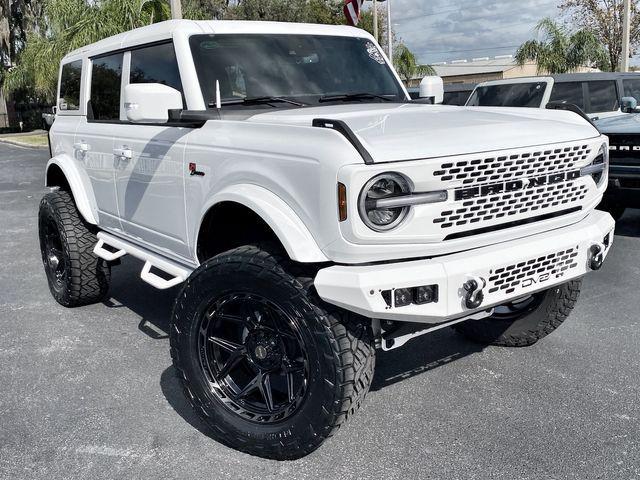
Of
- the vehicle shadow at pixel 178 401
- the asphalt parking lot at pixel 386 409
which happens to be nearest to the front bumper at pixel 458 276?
the asphalt parking lot at pixel 386 409

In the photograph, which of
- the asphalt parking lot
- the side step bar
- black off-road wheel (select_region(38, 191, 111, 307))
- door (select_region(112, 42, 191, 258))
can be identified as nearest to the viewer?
the asphalt parking lot

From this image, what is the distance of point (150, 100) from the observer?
3307 millimetres

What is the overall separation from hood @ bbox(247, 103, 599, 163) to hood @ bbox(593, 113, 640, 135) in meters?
3.30

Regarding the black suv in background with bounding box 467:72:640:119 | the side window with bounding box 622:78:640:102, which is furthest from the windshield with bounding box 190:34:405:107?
the side window with bounding box 622:78:640:102

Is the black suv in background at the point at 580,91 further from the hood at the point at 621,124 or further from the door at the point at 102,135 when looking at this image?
the door at the point at 102,135

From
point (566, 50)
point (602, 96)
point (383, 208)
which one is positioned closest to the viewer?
point (383, 208)

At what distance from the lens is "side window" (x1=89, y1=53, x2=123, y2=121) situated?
14.9ft

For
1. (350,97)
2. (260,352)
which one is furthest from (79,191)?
(260,352)

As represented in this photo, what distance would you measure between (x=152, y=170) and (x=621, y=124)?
5.16m

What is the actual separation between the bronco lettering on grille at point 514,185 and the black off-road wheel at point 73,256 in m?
3.33

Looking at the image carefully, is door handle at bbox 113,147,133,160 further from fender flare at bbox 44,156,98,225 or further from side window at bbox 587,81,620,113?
side window at bbox 587,81,620,113

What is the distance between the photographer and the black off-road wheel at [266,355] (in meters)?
2.67

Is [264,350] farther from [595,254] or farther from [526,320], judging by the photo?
[526,320]

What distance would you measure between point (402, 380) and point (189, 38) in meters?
2.31
